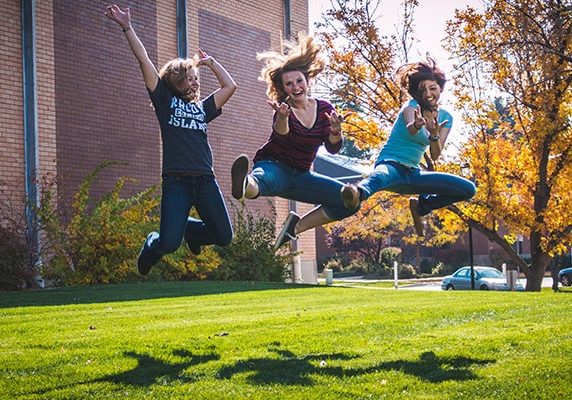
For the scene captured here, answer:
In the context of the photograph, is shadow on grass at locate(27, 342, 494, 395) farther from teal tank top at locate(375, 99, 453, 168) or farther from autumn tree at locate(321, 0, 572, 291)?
autumn tree at locate(321, 0, 572, 291)

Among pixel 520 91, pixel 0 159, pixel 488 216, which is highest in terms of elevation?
pixel 520 91

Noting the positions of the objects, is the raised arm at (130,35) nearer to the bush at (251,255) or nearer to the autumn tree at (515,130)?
the autumn tree at (515,130)

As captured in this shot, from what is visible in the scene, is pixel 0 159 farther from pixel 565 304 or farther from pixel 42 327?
pixel 565 304

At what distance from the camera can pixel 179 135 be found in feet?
18.6

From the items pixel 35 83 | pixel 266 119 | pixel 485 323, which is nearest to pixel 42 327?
pixel 485 323

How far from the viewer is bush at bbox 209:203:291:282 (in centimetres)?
1786

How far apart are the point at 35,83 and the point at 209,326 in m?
8.67

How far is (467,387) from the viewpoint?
219 inches

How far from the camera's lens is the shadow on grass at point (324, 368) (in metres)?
5.89

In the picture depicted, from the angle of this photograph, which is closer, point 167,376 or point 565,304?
point 167,376

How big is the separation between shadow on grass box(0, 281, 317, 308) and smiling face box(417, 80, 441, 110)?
670 centimetres

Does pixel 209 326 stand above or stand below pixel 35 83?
below

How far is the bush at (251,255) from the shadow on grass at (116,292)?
2.34m

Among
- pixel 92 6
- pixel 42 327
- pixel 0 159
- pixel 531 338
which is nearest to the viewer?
pixel 531 338
